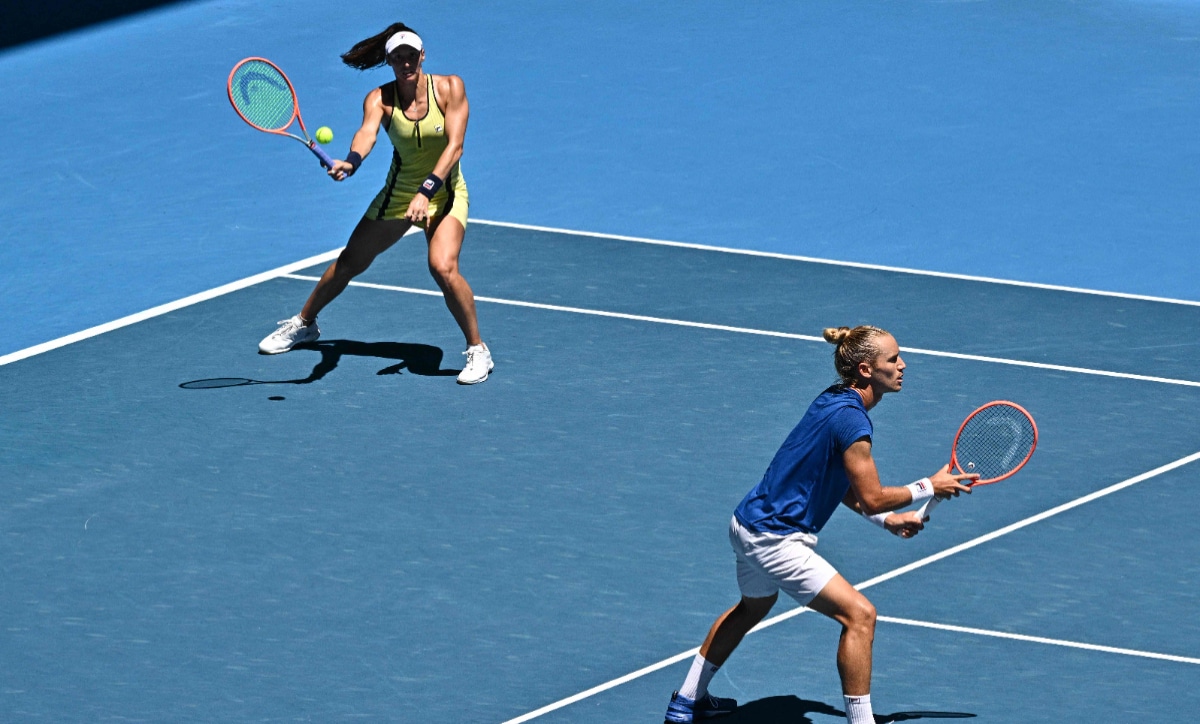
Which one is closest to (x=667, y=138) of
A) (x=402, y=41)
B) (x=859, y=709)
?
(x=402, y=41)

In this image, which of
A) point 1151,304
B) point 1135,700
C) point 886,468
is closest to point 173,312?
point 886,468

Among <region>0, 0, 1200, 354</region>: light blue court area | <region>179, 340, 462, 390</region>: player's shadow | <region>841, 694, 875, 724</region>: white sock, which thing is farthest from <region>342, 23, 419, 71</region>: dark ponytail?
<region>841, 694, 875, 724</region>: white sock

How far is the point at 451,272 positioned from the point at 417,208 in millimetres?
470

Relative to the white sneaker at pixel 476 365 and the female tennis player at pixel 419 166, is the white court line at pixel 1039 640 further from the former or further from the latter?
the female tennis player at pixel 419 166

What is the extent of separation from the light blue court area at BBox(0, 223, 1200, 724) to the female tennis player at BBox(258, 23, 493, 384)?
542mm

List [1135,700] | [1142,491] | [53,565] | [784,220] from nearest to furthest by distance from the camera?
[1135,700] < [53,565] < [1142,491] < [784,220]

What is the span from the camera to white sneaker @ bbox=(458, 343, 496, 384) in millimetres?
11719

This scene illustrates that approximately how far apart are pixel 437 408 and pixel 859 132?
20.1 ft

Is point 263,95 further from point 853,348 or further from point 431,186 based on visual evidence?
point 853,348

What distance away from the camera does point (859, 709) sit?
25.1 ft

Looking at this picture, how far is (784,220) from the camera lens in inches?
580

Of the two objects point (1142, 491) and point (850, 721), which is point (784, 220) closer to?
point (1142, 491)

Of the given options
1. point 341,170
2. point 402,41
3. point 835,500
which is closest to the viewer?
point 835,500

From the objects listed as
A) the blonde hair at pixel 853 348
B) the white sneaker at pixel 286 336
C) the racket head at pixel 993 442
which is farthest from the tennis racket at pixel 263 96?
the racket head at pixel 993 442
